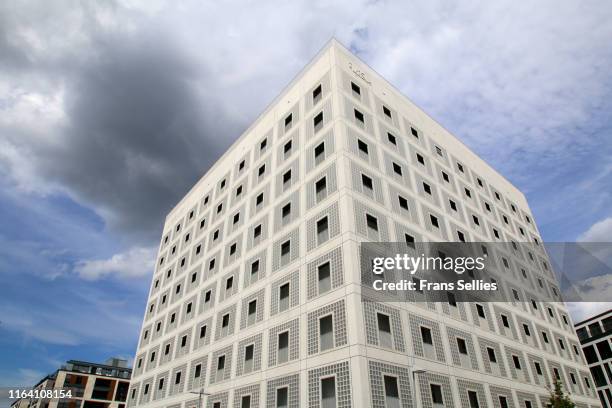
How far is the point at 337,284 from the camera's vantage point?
65.5 ft

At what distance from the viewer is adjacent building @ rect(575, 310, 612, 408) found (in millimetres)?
60219

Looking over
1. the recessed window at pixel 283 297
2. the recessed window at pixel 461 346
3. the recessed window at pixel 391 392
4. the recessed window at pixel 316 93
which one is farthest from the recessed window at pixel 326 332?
the recessed window at pixel 316 93

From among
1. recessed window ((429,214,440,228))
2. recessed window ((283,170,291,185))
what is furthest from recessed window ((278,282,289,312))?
recessed window ((429,214,440,228))

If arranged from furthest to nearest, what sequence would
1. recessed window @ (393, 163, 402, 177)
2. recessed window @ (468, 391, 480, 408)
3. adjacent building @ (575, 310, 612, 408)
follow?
adjacent building @ (575, 310, 612, 408), recessed window @ (393, 163, 402, 177), recessed window @ (468, 391, 480, 408)

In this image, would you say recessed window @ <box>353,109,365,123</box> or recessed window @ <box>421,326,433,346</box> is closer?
recessed window @ <box>421,326,433,346</box>

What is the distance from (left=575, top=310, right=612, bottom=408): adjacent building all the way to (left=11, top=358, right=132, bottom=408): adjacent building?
9773 cm

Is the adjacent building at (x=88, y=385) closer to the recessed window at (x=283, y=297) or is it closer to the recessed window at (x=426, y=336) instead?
the recessed window at (x=283, y=297)

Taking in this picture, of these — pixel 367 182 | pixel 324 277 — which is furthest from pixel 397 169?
pixel 324 277

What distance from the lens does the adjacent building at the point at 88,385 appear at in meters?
85.4

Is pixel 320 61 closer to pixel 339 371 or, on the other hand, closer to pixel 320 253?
pixel 320 253

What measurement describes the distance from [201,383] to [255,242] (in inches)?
422

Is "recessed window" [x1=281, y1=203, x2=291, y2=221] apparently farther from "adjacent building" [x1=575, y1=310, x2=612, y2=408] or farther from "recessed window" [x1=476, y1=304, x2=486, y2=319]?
"adjacent building" [x1=575, y1=310, x2=612, y2=408]

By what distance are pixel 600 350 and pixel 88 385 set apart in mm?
104383

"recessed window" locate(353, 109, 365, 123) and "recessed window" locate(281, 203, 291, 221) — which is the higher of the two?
"recessed window" locate(353, 109, 365, 123)
